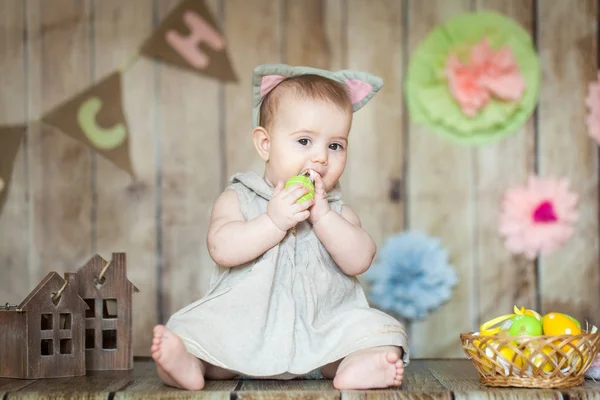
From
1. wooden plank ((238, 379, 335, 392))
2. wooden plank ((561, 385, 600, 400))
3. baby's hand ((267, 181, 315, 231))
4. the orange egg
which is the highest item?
baby's hand ((267, 181, 315, 231))

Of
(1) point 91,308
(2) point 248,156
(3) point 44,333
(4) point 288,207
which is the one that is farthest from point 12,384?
(2) point 248,156

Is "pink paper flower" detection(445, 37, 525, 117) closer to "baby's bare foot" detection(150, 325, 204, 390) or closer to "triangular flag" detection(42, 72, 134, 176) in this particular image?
"triangular flag" detection(42, 72, 134, 176)

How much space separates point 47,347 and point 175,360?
45cm

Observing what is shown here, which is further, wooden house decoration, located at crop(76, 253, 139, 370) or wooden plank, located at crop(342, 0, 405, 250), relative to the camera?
wooden plank, located at crop(342, 0, 405, 250)

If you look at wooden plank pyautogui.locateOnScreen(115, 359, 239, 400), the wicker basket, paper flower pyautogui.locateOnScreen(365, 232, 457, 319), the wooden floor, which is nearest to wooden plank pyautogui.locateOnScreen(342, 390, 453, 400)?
the wooden floor

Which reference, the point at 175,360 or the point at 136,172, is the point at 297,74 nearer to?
the point at 175,360

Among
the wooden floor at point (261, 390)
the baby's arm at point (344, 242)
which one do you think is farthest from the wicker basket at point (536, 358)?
the baby's arm at point (344, 242)

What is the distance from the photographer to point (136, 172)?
2.38 meters

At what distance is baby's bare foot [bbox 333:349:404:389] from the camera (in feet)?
5.06

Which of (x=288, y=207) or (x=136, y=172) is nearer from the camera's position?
(x=288, y=207)

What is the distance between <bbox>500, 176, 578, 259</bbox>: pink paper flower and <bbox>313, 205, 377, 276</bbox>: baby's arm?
2.51 feet

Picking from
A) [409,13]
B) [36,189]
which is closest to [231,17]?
[409,13]

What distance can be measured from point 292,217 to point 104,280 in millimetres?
513

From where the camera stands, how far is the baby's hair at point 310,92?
1.76 meters
